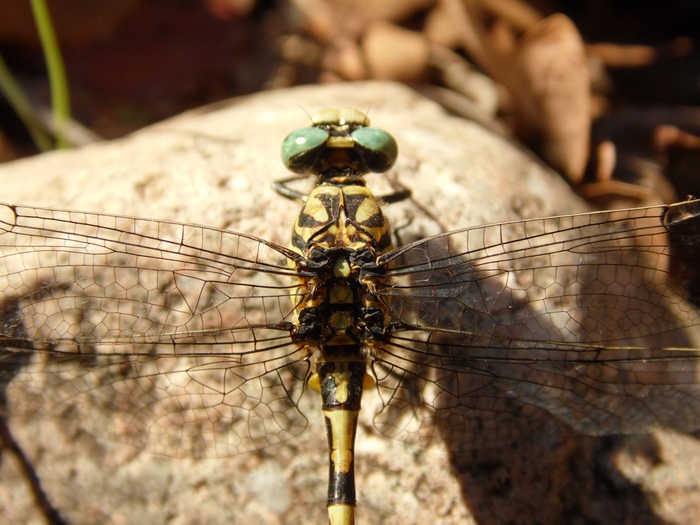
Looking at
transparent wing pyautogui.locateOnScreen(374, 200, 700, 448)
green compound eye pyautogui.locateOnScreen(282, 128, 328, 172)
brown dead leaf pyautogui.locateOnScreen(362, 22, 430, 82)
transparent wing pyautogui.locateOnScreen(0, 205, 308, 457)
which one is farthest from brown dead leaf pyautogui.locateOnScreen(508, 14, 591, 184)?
transparent wing pyautogui.locateOnScreen(0, 205, 308, 457)

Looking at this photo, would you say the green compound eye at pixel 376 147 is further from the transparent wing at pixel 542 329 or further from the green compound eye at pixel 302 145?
the transparent wing at pixel 542 329

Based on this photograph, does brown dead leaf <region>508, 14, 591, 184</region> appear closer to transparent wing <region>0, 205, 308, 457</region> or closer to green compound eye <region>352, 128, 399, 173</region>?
green compound eye <region>352, 128, 399, 173</region>

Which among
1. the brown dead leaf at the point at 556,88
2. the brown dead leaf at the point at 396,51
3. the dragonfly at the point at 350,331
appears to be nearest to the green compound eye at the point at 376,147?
the dragonfly at the point at 350,331

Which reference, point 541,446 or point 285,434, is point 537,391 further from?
point 285,434

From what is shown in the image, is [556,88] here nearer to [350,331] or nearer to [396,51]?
[396,51]

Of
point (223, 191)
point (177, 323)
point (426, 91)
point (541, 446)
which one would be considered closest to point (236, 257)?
point (177, 323)

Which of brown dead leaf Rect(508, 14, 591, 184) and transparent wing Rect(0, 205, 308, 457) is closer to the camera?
transparent wing Rect(0, 205, 308, 457)
